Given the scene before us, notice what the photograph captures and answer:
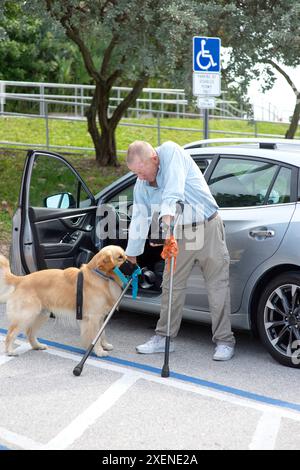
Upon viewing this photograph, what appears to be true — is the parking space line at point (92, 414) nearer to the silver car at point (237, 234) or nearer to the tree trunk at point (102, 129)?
the silver car at point (237, 234)

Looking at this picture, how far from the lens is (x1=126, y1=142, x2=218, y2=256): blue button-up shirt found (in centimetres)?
531

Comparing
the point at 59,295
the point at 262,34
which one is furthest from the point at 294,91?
the point at 59,295

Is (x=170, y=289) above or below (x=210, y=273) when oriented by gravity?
below

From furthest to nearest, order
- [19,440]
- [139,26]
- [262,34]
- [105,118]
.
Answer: [105,118] → [262,34] → [139,26] → [19,440]

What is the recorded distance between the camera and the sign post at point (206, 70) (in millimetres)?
9062

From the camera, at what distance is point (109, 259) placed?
556cm

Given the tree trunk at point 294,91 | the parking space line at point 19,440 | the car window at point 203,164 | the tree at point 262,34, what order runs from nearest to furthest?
the parking space line at point 19,440 < the car window at point 203,164 < the tree at point 262,34 < the tree trunk at point 294,91

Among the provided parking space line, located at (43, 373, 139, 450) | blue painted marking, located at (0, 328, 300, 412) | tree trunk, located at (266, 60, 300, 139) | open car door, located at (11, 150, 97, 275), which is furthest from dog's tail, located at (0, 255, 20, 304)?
tree trunk, located at (266, 60, 300, 139)

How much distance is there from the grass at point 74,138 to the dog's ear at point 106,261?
4.75 meters

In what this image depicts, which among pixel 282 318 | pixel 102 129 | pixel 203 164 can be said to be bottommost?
pixel 282 318

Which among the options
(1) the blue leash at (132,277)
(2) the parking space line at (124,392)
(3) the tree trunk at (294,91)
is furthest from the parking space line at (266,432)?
(3) the tree trunk at (294,91)

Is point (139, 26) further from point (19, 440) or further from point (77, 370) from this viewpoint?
point (19, 440)

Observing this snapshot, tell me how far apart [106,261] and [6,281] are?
82 cm
